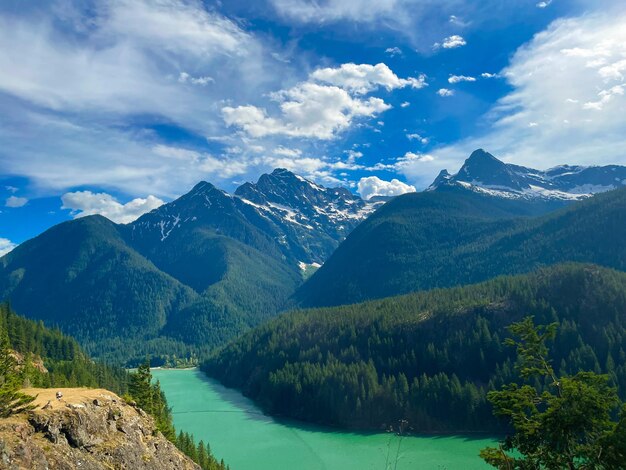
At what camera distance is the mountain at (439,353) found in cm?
11482

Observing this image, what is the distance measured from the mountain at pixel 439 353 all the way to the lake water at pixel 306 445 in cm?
662

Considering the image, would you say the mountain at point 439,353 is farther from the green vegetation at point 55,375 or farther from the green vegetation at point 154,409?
the green vegetation at point 154,409

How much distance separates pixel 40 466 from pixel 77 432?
204 inches

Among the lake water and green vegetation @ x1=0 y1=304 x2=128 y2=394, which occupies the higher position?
green vegetation @ x1=0 y1=304 x2=128 y2=394

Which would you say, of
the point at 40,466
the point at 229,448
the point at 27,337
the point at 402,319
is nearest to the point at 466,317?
the point at 402,319

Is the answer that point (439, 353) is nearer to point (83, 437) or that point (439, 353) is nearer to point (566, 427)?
point (83, 437)

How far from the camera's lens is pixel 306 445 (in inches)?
4097

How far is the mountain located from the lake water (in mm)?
6615

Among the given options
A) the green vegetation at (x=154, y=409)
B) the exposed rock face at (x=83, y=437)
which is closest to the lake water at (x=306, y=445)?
the green vegetation at (x=154, y=409)

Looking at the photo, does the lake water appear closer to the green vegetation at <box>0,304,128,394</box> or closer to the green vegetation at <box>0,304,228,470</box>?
the green vegetation at <box>0,304,228,470</box>

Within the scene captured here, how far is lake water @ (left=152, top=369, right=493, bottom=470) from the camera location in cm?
8862

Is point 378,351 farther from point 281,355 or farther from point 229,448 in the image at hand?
point 229,448

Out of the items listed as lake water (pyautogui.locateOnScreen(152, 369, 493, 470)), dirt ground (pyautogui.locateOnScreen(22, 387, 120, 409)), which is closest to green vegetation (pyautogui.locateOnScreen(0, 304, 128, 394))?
lake water (pyautogui.locateOnScreen(152, 369, 493, 470))

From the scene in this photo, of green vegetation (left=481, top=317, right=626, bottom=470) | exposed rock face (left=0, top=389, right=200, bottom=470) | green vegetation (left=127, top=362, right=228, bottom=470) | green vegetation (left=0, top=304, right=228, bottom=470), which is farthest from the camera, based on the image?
green vegetation (left=127, top=362, right=228, bottom=470)
